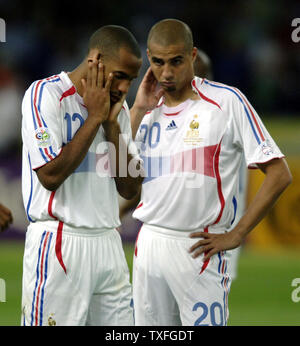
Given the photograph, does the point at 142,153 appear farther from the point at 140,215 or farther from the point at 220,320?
the point at 220,320

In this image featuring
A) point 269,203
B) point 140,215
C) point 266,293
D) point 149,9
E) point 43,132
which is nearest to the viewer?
point 43,132

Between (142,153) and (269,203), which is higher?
(142,153)

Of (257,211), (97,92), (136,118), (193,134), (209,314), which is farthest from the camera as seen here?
(136,118)

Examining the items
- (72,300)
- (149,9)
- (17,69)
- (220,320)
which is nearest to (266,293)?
(220,320)

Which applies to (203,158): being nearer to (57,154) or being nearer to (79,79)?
(79,79)

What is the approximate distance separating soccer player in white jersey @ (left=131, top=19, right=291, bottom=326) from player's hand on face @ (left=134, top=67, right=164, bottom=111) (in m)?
0.21

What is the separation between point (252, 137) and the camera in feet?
15.7

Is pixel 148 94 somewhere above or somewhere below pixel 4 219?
above

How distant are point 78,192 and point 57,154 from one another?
286mm

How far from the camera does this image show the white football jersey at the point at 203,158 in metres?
4.84

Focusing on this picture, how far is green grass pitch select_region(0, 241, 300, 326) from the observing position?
7906 millimetres

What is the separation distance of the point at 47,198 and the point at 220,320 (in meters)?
Answer: 1.45

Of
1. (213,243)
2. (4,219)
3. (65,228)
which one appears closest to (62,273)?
(65,228)
